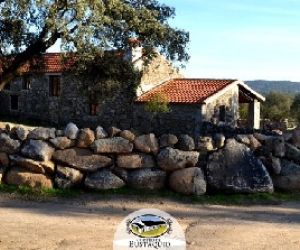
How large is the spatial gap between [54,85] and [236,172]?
25.8m

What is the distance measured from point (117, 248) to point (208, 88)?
25.4 metres

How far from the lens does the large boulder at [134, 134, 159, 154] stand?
10328 mm

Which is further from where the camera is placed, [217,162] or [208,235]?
[217,162]

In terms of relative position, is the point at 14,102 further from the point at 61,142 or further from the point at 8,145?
the point at 61,142

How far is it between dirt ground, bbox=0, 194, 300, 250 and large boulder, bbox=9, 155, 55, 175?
2.62ft

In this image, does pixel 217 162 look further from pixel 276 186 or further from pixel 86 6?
pixel 86 6

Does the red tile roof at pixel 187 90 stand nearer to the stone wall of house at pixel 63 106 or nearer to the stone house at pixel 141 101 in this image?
the stone house at pixel 141 101

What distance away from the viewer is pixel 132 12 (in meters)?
18.1

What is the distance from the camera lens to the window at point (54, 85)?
112 ft

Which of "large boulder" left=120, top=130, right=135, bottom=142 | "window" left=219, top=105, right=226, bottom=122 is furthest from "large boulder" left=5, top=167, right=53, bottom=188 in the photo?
"window" left=219, top=105, right=226, bottom=122

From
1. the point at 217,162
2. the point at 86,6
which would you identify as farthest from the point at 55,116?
the point at 217,162

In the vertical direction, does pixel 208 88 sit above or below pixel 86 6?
below

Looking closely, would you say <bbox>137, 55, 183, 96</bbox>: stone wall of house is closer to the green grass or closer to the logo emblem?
the green grass

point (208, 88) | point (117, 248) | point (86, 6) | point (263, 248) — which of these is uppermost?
point (86, 6)
